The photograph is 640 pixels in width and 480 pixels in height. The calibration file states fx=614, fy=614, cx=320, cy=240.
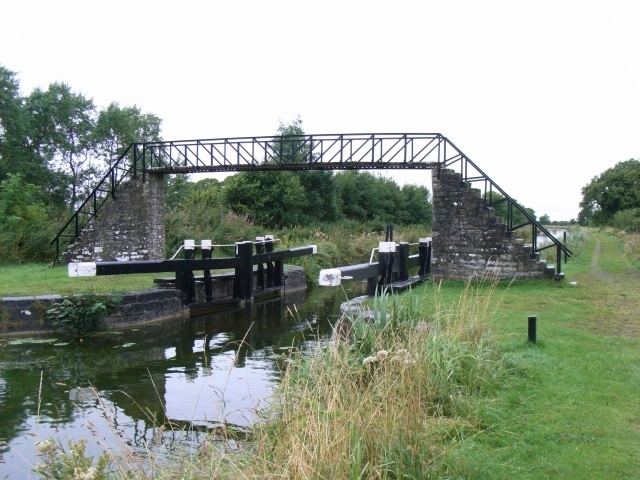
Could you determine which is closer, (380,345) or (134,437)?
(380,345)

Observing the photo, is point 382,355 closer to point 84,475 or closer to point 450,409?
point 450,409

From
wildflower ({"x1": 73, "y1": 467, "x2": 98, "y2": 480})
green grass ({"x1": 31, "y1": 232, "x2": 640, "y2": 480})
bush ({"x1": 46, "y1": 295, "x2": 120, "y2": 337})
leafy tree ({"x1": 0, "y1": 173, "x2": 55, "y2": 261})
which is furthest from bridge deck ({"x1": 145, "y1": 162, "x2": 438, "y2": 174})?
wildflower ({"x1": 73, "y1": 467, "x2": 98, "y2": 480})

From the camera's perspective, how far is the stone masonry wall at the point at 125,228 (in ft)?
63.6

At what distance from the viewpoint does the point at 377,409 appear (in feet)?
13.3

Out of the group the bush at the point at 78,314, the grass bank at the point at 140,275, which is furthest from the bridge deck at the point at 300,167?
the bush at the point at 78,314

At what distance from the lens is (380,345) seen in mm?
5715

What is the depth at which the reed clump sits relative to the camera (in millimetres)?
3667

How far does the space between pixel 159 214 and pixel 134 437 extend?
48.1 feet

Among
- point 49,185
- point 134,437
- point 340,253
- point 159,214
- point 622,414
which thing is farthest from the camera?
point 49,185

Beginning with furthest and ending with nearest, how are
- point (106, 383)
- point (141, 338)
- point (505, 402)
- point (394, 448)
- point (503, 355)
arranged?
point (141, 338) → point (106, 383) → point (503, 355) → point (505, 402) → point (394, 448)

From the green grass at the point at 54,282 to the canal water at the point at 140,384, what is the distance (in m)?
1.55

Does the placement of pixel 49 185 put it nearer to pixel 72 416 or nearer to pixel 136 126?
pixel 136 126

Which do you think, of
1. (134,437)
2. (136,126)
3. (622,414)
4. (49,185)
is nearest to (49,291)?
(134,437)

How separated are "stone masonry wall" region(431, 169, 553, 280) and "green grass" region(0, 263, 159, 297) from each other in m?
7.25
